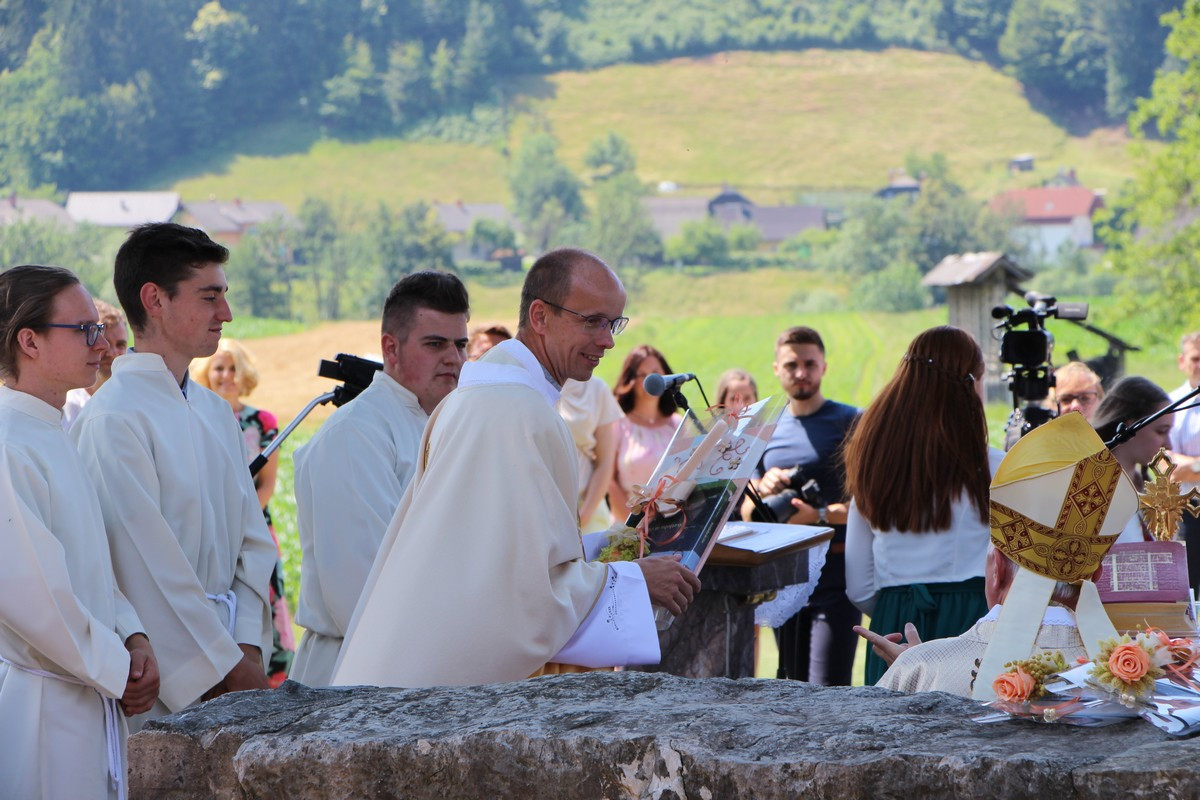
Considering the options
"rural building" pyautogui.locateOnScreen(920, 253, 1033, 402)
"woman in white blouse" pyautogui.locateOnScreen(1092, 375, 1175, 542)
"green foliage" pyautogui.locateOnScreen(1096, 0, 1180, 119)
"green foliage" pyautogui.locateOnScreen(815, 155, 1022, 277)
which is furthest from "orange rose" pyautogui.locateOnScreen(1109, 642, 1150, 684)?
"green foliage" pyautogui.locateOnScreen(1096, 0, 1180, 119)

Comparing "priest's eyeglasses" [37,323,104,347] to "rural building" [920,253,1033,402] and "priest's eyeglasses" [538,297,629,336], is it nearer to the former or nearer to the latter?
"priest's eyeglasses" [538,297,629,336]

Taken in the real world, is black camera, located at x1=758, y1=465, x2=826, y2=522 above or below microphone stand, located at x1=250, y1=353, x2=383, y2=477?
below

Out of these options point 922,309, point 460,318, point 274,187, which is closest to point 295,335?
point 274,187

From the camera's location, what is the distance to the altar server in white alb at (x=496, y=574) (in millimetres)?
2803

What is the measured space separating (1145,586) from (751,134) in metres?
19.2

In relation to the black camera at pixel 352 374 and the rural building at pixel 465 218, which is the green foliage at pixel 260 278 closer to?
the rural building at pixel 465 218

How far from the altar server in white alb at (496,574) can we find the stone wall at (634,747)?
1.52 ft

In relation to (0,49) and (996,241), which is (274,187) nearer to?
(0,49)

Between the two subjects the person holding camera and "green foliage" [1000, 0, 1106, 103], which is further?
"green foliage" [1000, 0, 1106, 103]

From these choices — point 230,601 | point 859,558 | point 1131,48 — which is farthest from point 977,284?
point 1131,48

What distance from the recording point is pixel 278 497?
1257 centimetres

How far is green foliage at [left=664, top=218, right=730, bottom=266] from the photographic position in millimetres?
18812

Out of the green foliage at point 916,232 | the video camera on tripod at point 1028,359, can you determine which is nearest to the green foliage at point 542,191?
the green foliage at point 916,232

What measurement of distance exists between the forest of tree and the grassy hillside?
1.08 feet
